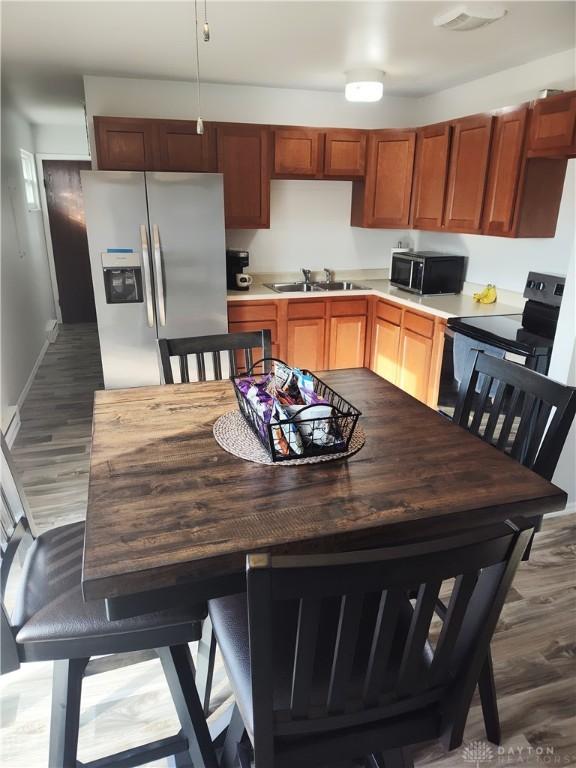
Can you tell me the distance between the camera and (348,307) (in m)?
4.02

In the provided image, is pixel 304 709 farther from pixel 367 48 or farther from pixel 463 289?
pixel 463 289

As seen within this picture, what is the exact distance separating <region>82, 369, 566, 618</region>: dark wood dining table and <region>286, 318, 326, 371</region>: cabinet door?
2397 millimetres

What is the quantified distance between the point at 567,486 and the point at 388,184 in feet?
8.55

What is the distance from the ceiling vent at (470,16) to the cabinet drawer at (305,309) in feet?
6.23

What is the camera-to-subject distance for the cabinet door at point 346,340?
4047mm

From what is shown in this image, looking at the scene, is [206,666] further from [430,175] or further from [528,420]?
[430,175]

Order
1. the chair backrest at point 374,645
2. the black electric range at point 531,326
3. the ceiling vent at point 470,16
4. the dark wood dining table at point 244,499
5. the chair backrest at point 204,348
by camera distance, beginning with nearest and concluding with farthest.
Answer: the chair backrest at point 374,645 → the dark wood dining table at point 244,499 → the chair backrest at point 204,348 → the ceiling vent at point 470,16 → the black electric range at point 531,326

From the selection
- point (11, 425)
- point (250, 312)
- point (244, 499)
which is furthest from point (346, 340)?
point (244, 499)

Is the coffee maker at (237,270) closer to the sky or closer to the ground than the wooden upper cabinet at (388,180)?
closer to the ground

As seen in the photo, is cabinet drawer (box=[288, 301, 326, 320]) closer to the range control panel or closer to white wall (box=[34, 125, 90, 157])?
the range control panel

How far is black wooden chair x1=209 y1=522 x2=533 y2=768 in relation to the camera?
0.73 m

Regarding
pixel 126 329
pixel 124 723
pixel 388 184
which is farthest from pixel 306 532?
pixel 388 184

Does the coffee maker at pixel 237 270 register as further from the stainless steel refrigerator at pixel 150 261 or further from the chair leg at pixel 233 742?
the chair leg at pixel 233 742

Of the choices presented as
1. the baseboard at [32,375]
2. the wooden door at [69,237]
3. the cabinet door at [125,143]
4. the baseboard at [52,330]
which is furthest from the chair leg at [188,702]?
the wooden door at [69,237]
